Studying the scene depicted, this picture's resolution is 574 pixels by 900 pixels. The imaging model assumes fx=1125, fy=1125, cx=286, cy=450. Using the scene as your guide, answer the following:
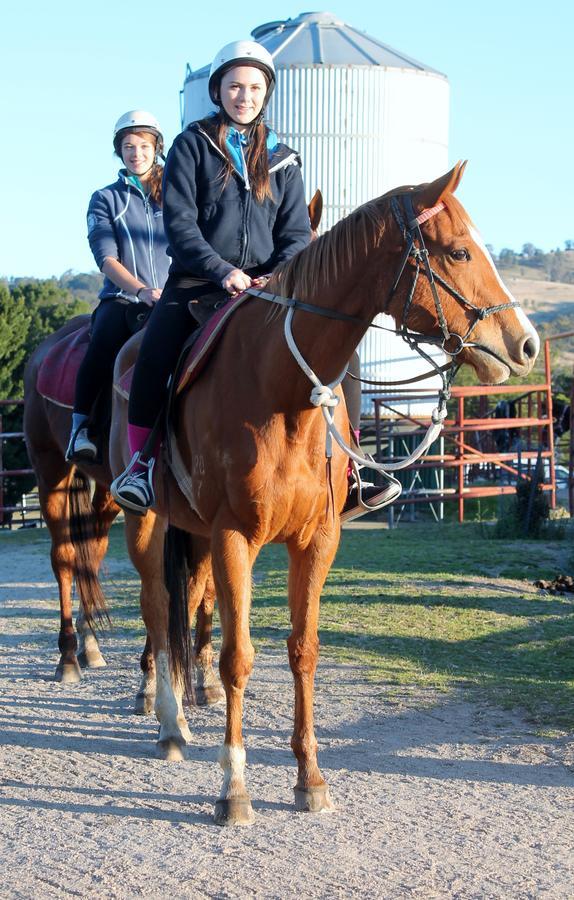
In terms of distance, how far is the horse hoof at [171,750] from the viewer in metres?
5.38

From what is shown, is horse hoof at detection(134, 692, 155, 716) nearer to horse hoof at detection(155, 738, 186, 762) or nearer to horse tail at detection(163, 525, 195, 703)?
horse tail at detection(163, 525, 195, 703)

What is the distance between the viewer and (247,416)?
463 centimetres

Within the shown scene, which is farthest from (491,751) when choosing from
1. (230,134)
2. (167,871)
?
(230,134)

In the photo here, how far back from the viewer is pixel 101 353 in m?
6.63

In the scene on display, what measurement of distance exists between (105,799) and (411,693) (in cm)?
216

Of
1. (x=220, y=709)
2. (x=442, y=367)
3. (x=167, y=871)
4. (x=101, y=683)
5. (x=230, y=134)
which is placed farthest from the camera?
(x=101, y=683)

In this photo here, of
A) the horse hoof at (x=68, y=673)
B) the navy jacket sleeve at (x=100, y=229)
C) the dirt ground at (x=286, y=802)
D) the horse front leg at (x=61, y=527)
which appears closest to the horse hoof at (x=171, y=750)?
the dirt ground at (x=286, y=802)

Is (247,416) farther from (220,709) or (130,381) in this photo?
(220,709)

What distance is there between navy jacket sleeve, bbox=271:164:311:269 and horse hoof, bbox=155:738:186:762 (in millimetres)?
2341

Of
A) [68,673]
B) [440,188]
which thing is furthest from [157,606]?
[440,188]

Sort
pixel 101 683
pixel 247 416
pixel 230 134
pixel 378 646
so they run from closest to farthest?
pixel 247 416 < pixel 230 134 < pixel 101 683 < pixel 378 646

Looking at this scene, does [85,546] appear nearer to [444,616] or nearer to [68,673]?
[68,673]

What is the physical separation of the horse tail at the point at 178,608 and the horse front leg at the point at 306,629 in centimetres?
84

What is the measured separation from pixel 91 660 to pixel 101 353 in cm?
211
